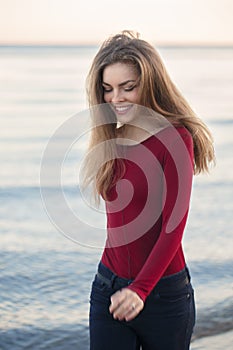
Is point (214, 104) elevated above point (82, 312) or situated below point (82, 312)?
above

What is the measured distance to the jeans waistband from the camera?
7.52ft

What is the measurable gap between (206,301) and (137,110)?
8.80ft

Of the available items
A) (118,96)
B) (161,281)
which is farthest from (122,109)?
(161,281)

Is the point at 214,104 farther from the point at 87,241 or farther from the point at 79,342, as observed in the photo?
the point at 87,241

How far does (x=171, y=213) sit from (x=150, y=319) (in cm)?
36

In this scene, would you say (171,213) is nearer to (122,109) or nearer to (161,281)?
(161,281)

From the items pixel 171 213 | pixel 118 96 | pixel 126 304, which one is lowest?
pixel 126 304

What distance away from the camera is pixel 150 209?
2262 millimetres

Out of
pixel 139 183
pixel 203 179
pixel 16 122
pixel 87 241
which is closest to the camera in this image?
pixel 139 183

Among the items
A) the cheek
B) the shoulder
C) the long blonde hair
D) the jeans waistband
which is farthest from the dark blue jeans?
the cheek

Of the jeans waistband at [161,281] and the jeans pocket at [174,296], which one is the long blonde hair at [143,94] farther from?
the jeans pocket at [174,296]

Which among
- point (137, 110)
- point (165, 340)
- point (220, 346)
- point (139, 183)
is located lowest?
point (220, 346)

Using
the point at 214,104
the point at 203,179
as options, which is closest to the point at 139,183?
the point at 203,179

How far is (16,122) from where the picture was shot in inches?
512
